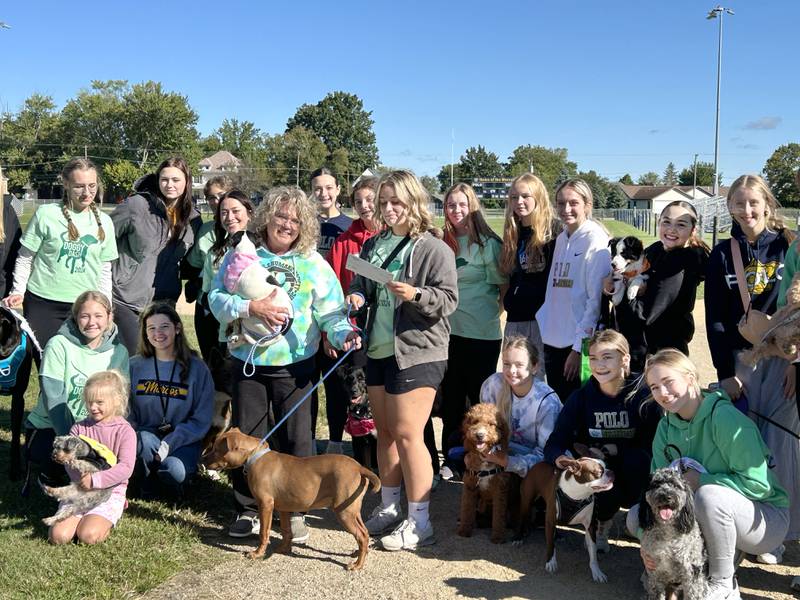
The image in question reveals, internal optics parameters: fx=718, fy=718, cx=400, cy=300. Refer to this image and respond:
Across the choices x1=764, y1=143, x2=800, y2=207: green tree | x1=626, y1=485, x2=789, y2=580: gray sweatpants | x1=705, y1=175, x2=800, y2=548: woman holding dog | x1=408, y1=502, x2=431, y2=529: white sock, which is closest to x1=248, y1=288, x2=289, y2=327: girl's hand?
x1=408, y1=502, x2=431, y2=529: white sock

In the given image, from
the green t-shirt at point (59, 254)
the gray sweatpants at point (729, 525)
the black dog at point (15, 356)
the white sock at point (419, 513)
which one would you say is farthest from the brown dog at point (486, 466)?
the black dog at point (15, 356)

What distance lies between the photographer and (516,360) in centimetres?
466

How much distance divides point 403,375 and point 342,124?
96065 mm

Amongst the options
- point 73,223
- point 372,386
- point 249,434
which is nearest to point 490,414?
point 372,386

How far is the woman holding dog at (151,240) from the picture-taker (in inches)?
231

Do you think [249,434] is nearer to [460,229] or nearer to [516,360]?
[516,360]

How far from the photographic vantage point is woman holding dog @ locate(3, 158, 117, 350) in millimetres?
5391

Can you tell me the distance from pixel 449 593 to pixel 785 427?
2165 mm

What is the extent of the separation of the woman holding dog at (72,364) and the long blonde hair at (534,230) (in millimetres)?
2886

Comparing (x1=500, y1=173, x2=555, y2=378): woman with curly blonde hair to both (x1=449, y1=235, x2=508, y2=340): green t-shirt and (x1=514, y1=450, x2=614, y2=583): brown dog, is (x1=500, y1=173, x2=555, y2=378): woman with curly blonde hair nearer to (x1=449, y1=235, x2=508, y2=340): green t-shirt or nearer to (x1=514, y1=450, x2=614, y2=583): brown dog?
(x1=449, y1=235, x2=508, y2=340): green t-shirt

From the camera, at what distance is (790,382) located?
4000 mm

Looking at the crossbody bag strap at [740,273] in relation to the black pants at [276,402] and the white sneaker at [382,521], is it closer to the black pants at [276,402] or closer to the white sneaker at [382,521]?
the white sneaker at [382,521]

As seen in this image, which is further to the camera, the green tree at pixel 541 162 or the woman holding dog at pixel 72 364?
the green tree at pixel 541 162

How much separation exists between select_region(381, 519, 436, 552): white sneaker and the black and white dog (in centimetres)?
198
